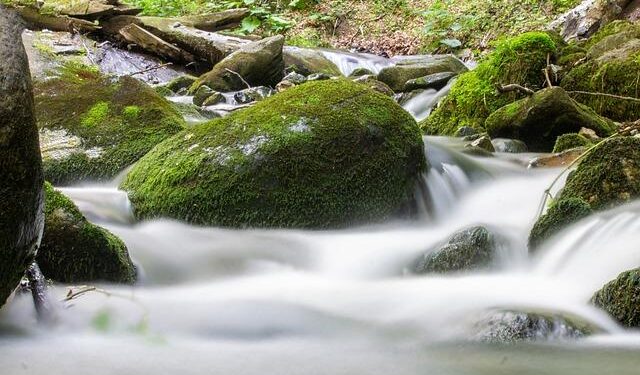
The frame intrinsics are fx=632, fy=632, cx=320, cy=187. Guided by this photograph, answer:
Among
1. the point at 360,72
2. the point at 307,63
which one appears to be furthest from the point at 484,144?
the point at 307,63

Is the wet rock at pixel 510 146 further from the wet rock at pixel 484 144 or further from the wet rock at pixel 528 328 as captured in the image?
the wet rock at pixel 528 328

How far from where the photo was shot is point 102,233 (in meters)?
3.34

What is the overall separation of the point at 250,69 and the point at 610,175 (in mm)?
7593

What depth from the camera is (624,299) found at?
282 centimetres

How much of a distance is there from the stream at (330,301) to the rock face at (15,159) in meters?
0.41

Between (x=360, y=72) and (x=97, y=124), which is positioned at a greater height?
(x=360, y=72)

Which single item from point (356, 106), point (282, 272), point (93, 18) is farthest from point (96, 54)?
point (282, 272)

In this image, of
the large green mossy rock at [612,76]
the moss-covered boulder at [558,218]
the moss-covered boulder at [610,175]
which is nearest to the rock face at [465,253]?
the moss-covered boulder at [558,218]

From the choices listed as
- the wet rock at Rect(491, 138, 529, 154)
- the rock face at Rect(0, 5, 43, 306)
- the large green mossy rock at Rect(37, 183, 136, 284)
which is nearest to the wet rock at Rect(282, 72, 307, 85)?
the wet rock at Rect(491, 138, 529, 154)

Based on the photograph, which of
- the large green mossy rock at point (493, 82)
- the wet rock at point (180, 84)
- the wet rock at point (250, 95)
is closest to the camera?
the large green mossy rock at point (493, 82)

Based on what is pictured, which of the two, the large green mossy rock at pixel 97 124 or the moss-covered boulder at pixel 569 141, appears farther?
the moss-covered boulder at pixel 569 141

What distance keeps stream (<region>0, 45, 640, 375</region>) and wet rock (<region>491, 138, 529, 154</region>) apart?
3.33ft

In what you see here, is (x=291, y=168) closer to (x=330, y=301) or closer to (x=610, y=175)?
(x=330, y=301)

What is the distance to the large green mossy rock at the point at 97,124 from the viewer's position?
Answer: 5453 millimetres
